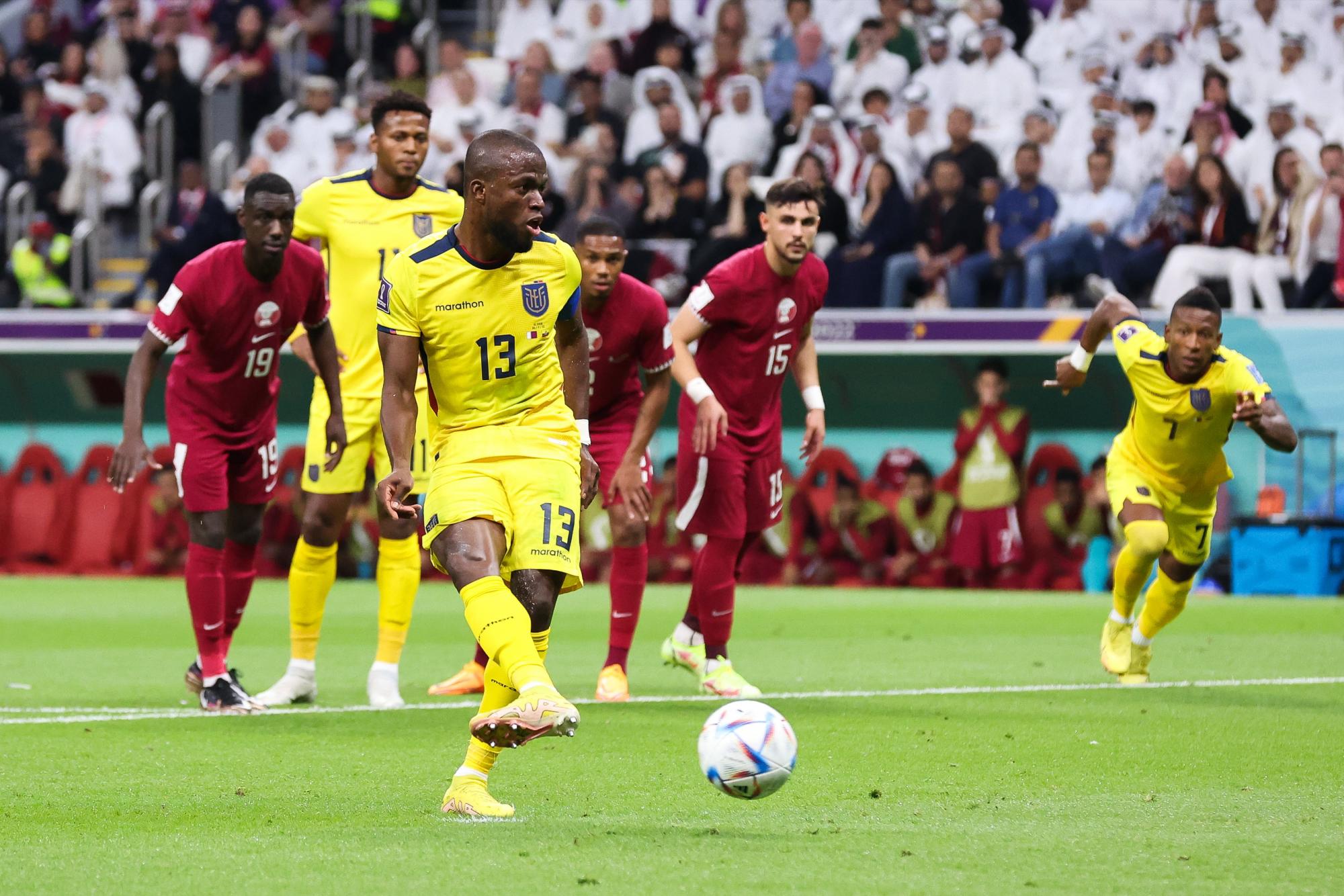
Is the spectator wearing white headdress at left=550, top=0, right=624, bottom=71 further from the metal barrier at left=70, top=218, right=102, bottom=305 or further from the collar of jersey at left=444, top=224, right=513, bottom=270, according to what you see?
the collar of jersey at left=444, top=224, right=513, bottom=270

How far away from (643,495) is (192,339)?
87.5 inches

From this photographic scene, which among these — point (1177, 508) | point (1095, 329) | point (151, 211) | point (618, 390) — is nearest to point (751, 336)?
point (618, 390)

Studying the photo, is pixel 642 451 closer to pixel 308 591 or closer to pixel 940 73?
pixel 308 591

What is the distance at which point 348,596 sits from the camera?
17250mm

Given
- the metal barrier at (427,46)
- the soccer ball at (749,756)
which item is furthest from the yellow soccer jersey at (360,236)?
the metal barrier at (427,46)

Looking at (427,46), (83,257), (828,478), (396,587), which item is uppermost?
(427,46)

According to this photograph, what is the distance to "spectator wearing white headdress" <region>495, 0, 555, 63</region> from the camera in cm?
2348

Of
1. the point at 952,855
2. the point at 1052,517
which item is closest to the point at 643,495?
the point at 952,855

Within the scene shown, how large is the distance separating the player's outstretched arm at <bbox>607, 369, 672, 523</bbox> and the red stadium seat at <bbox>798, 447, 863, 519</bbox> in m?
9.62

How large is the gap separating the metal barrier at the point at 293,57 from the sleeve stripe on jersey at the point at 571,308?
18841mm

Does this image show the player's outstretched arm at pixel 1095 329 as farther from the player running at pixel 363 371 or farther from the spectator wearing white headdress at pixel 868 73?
the spectator wearing white headdress at pixel 868 73

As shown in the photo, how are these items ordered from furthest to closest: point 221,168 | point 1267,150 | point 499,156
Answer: point 221,168
point 1267,150
point 499,156

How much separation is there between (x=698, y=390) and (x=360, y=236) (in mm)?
1723

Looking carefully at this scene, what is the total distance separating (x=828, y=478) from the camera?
1941 centimetres
